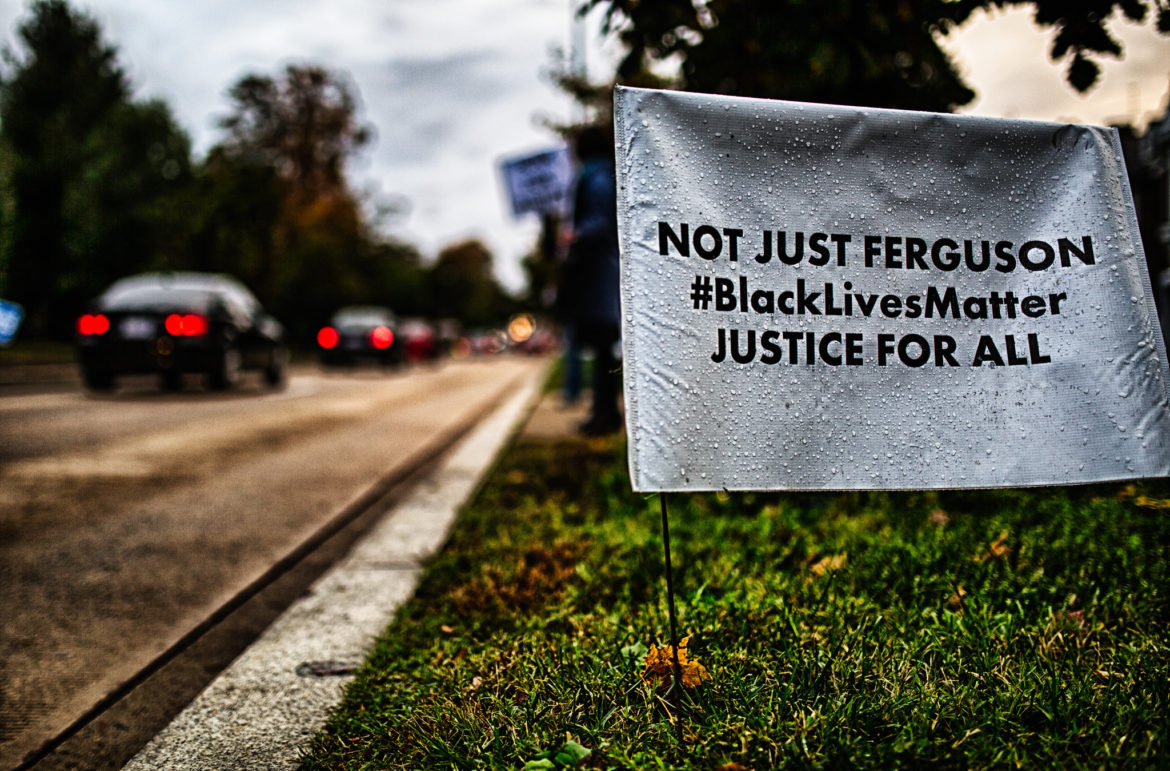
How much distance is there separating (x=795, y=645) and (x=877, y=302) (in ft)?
3.13

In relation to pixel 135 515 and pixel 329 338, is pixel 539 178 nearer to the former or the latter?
pixel 135 515

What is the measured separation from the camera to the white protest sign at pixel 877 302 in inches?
75.1

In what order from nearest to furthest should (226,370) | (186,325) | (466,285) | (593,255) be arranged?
1. (593,255)
2. (186,325)
3. (226,370)
4. (466,285)

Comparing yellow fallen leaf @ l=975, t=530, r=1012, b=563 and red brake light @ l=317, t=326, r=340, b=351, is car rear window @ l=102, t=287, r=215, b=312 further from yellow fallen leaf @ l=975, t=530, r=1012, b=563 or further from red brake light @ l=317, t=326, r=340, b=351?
yellow fallen leaf @ l=975, t=530, r=1012, b=563

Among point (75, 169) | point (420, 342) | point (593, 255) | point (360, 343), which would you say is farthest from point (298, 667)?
point (420, 342)

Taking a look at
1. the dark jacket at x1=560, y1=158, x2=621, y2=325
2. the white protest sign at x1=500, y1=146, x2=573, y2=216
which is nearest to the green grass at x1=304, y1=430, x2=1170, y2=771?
the dark jacket at x1=560, y1=158, x2=621, y2=325

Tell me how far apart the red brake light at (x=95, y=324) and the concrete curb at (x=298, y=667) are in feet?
27.5

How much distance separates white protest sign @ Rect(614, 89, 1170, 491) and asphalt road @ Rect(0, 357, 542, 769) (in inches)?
77.5

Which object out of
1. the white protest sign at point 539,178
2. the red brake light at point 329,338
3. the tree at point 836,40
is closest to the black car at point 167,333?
the white protest sign at point 539,178

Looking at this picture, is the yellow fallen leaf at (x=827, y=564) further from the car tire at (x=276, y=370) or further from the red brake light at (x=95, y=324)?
the car tire at (x=276, y=370)

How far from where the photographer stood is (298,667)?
242 centimetres

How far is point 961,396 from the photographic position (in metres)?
2.05

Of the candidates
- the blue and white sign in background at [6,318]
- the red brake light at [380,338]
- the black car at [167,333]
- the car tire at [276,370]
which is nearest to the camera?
the blue and white sign in background at [6,318]

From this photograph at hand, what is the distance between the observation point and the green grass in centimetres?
173
